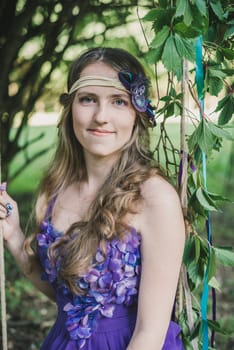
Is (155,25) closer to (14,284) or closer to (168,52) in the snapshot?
(168,52)

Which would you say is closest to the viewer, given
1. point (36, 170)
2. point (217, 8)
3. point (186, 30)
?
point (186, 30)

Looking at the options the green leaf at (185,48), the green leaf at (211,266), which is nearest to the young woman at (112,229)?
the green leaf at (211,266)

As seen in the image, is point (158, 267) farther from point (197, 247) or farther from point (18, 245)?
point (18, 245)

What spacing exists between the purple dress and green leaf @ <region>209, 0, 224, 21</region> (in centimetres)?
65

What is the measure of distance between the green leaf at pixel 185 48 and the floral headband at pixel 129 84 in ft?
1.05

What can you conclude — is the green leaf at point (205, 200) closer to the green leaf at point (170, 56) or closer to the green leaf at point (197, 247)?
the green leaf at point (197, 247)

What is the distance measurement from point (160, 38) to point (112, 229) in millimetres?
569

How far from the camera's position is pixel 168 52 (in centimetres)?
162

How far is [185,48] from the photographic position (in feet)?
5.33

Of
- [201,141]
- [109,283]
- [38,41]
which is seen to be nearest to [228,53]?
[201,141]

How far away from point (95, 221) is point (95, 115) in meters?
0.31

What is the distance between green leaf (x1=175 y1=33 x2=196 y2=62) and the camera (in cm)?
161

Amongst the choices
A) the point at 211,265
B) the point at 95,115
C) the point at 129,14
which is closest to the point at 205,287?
the point at 211,265

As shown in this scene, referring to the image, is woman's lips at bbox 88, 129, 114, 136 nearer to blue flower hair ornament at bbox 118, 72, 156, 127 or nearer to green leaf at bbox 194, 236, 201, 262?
blue flower hair ornament at bbox 118, 72, 156, 127
